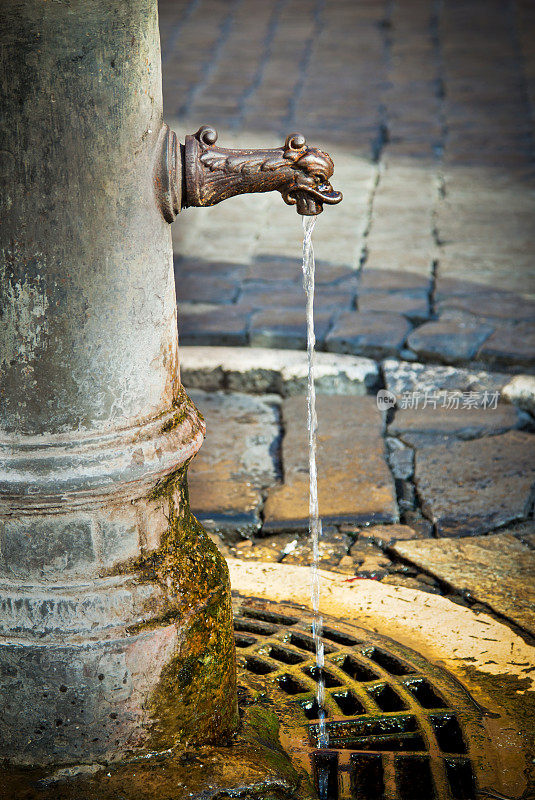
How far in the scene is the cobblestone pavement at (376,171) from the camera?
4020mm

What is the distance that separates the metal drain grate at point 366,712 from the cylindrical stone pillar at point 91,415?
0.79 feet

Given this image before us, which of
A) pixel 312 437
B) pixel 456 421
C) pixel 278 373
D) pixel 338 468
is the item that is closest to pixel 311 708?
pixel 312 437

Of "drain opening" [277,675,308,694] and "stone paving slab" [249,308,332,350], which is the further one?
"stone paving slab" [249,308,332,350]

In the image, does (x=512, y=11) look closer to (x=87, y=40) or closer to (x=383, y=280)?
(x=383, y=280)

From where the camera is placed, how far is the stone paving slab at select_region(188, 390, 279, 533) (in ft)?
9.53

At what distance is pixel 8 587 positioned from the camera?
1756 millimetres

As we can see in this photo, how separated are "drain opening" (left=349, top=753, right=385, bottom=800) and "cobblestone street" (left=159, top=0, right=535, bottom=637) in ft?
2.03

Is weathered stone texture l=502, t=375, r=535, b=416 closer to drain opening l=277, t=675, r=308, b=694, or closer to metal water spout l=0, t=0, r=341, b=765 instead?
drain opening l=277, t=675, r=308, b=694

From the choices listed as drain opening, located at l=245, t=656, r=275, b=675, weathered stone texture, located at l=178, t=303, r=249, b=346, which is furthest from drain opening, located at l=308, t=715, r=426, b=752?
weathered stone texture, located at l=178, t=303, r=249, b=346

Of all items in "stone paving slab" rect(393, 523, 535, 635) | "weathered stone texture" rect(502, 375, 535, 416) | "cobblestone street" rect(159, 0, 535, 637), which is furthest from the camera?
"weathered stone texture" rect(502, 375, 535, 416)

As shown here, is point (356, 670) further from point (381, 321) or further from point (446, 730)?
point (381, 321)

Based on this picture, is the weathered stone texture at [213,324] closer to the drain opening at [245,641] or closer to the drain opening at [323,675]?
the drain opening at [245,641]

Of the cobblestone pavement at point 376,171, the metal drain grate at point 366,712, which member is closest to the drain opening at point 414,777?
the metal drain grate at point 366,712

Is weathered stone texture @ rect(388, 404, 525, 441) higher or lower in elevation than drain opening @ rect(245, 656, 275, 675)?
higher
